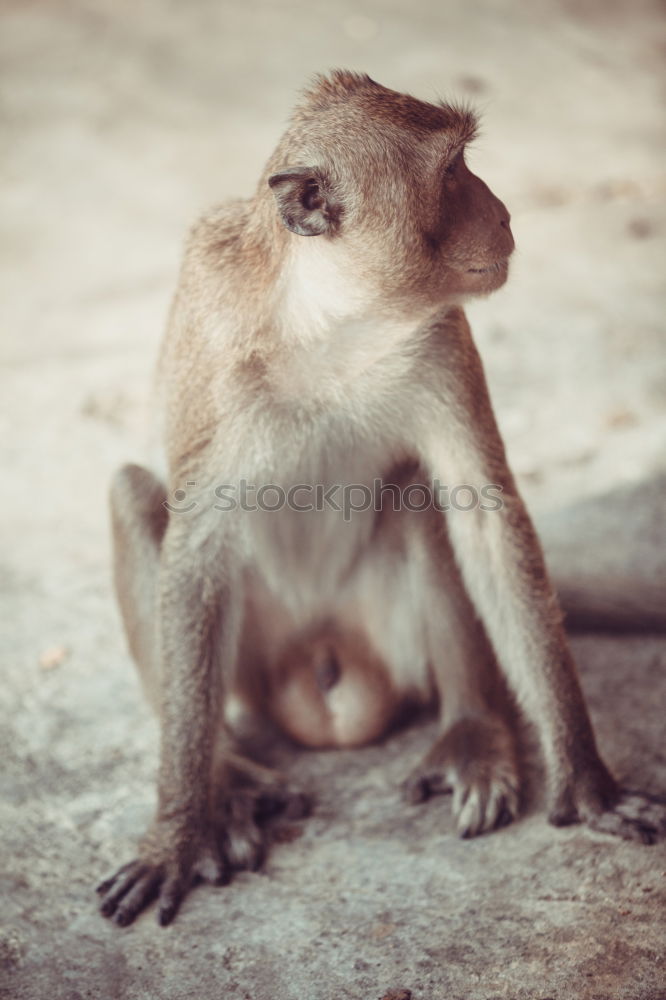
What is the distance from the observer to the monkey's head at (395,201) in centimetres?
251

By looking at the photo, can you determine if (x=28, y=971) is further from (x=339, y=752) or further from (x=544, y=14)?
(x=544, y=14)

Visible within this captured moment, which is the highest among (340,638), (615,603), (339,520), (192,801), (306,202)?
(306,202)

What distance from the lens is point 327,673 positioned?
11.0 ft

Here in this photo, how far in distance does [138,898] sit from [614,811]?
4.07 feet

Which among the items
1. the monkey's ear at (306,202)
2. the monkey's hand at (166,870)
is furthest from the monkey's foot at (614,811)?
the monkey's ear at (306,202)

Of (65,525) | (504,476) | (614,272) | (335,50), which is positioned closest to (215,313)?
(504,476)

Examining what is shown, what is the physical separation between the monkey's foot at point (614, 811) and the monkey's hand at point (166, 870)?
90 cm

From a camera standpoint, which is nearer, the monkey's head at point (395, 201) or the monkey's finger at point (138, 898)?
the monkey's head at point (395, 201)

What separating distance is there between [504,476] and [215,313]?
34.5 inches

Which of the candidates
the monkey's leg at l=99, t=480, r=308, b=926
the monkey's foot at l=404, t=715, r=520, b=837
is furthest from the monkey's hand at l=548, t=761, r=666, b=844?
the monkey's leg at l=99, t=480, r=308, b=926

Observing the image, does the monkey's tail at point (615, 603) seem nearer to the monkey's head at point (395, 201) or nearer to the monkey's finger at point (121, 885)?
the monkey's head at point (395, 201)

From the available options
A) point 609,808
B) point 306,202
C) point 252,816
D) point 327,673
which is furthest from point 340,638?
point 306,202

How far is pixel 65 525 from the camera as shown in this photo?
15.9 feet

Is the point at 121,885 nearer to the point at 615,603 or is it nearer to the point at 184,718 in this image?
the point at 184,718
